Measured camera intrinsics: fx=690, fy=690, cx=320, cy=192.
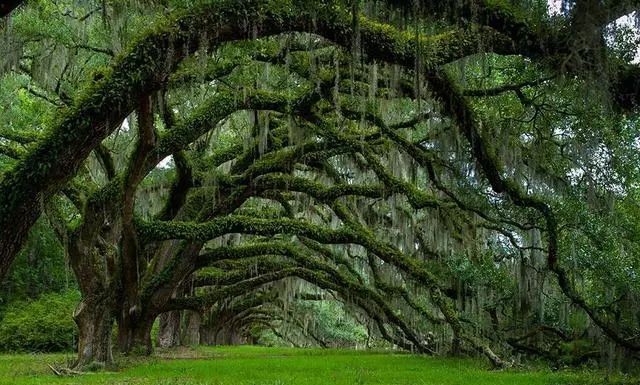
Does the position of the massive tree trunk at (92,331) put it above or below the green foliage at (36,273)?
below

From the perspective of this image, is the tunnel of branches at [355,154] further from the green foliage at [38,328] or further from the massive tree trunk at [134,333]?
the green foliage at [38,328]

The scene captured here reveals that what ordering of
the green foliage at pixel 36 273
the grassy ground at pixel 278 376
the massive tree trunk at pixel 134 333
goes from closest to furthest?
the grassy ground at pixel 278 376
the massive tree trunk at pixel 134 333
the green foliage at pixel 36 273

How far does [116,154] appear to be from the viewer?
15086mm

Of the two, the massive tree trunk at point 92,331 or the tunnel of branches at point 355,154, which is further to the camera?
the massive tree trunk at point 92,331

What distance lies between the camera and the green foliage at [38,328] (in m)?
23.0

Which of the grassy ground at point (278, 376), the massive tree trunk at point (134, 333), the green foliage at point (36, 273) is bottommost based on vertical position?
the grassy ground at point (278, 376)

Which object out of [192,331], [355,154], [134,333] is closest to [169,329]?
[192,331]

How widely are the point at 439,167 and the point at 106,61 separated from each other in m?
5.87

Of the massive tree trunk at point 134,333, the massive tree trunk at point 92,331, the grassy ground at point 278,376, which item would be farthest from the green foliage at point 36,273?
the massive tree trunk at point 92,331

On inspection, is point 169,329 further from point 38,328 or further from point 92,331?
point 92,331

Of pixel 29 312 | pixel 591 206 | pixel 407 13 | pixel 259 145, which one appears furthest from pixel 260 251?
pixel 29 312

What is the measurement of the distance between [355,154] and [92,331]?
615 centimetres

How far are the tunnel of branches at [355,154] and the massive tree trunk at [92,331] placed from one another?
45 mm

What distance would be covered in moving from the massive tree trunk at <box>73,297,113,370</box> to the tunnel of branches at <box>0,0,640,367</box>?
45 millimetres
